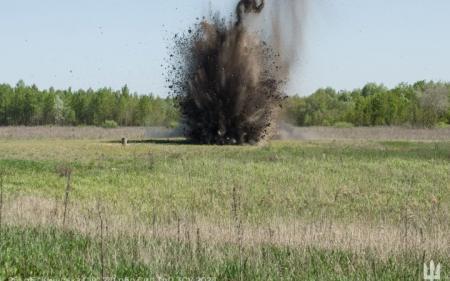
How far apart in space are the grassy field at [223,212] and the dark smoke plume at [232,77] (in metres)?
8.76

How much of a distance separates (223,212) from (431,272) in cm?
1072

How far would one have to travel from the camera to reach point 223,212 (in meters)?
20.1

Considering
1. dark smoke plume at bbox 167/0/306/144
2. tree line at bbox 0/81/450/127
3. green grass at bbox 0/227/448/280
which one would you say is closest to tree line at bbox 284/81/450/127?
tree line at bbox 0/81/450/127

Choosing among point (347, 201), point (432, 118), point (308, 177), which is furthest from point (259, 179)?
point (432, 118)

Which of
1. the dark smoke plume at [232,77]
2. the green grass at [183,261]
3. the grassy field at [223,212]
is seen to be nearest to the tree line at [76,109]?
the dark smoke plume at [232,77]

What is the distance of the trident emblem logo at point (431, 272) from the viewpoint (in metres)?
9.38

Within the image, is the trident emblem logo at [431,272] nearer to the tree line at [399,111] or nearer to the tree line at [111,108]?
the tree line at [399,111]

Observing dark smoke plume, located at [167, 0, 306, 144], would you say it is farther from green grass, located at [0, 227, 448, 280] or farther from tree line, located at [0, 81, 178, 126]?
tree line, located at [0, 81, 178, 126]

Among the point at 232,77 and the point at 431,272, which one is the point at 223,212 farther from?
the point at 232,77

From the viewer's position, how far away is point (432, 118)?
367 feet

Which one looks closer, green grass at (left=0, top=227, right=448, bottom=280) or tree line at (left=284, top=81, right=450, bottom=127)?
green grass at (left=0, top=227, right=448, bottom=280)

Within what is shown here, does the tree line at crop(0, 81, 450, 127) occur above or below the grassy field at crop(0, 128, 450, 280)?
above

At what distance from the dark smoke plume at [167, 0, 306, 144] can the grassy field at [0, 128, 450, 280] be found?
28.7 ft

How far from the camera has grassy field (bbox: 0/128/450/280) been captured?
33.2 ft
